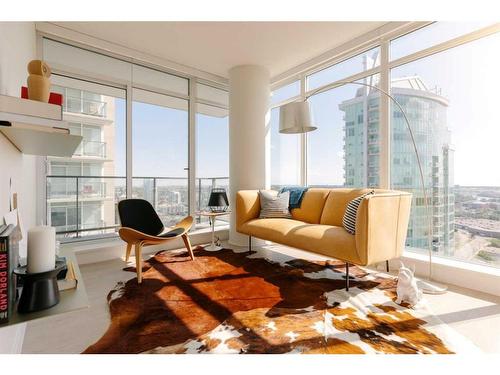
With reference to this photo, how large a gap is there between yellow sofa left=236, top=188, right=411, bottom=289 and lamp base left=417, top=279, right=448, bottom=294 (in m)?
0.32

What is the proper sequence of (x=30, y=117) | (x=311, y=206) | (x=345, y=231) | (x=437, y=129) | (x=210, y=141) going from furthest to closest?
1. (x=210, y=141)
2. (x=311, y=206)
3. (x=437, y=129)
4. (x=345, y=231)
5. (x=30, y=117)

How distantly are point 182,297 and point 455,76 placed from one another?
3548mm

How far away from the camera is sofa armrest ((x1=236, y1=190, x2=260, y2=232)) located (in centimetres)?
360

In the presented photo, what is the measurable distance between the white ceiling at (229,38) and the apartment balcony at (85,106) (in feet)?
2.68

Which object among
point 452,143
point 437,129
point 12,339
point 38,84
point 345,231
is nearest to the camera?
point 38,84

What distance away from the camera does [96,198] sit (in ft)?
12.6

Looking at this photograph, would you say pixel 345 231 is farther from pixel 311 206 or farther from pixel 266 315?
pixel 266 315

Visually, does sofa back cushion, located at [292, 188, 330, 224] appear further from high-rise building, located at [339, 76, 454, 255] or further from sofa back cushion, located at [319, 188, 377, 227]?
high-rise building, located at [339, 76, 454, 255]

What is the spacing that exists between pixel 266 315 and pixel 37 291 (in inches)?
57.7

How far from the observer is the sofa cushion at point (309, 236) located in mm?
2319

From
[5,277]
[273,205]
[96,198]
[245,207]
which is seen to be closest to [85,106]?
[96,198]

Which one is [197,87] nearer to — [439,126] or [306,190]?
[306,190]

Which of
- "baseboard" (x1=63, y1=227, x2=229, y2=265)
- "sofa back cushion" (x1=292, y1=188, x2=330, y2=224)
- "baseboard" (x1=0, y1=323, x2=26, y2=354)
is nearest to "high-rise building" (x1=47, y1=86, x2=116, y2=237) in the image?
"baseboard" (x1=63, y1=227, x2=229, y2=265)
